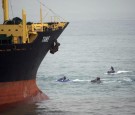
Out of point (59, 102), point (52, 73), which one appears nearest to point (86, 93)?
point (59, 102)

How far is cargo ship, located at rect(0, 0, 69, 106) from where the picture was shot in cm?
3681

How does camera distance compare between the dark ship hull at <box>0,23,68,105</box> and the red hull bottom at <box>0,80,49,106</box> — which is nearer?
the dark ship hull at <box>0,23,68,105</box>

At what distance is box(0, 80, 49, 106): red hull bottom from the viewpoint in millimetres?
36844

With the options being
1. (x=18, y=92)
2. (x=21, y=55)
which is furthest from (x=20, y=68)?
(x=18, y=92)

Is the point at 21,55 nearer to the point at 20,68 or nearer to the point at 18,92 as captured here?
the point at 20,68

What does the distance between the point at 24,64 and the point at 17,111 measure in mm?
3834

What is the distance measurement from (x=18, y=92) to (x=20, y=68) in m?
1.92

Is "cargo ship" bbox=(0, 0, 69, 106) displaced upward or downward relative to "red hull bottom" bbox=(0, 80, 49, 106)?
upward

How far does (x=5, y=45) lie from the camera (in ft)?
119

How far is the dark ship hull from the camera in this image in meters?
36.7

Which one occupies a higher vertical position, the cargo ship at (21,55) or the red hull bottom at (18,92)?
the cargo ship at (21,55)

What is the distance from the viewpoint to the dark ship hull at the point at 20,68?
36719mm

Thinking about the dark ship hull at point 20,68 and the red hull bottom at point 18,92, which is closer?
the dark ship hull at point 20,68

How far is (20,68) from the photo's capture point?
38.3 meters
